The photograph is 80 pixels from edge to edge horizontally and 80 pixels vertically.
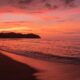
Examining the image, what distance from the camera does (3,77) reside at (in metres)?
11.0

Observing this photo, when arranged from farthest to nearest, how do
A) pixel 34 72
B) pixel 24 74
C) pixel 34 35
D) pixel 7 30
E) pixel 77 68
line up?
pixel 7 30 < pixel 34 35 < pixel 77 68 < pixel 34 72 < pixel 24 74

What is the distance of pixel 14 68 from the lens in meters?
13.1

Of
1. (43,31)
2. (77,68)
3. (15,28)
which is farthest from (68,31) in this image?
(77,68)

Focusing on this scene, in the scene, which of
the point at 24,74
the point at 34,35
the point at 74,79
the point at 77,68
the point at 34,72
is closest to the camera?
the point at 74,79

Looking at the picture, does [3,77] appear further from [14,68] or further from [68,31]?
[68,31]

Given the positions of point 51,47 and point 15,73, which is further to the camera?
point 51,47

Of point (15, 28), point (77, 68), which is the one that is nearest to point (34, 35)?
point (15, 28)

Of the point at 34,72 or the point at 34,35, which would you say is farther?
the point at 34,35

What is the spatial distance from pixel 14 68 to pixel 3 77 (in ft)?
6.86

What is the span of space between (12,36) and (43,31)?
29.3ft

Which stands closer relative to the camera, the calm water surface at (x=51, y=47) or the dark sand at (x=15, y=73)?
the dark sand at (x=15, y=73)

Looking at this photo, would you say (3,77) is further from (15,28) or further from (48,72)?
(15,28)

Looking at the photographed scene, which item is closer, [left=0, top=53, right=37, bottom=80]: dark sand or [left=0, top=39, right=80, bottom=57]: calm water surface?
[left=0, top=53, right=37, bottom=80]: dark sand

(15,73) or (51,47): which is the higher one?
(51,47)
